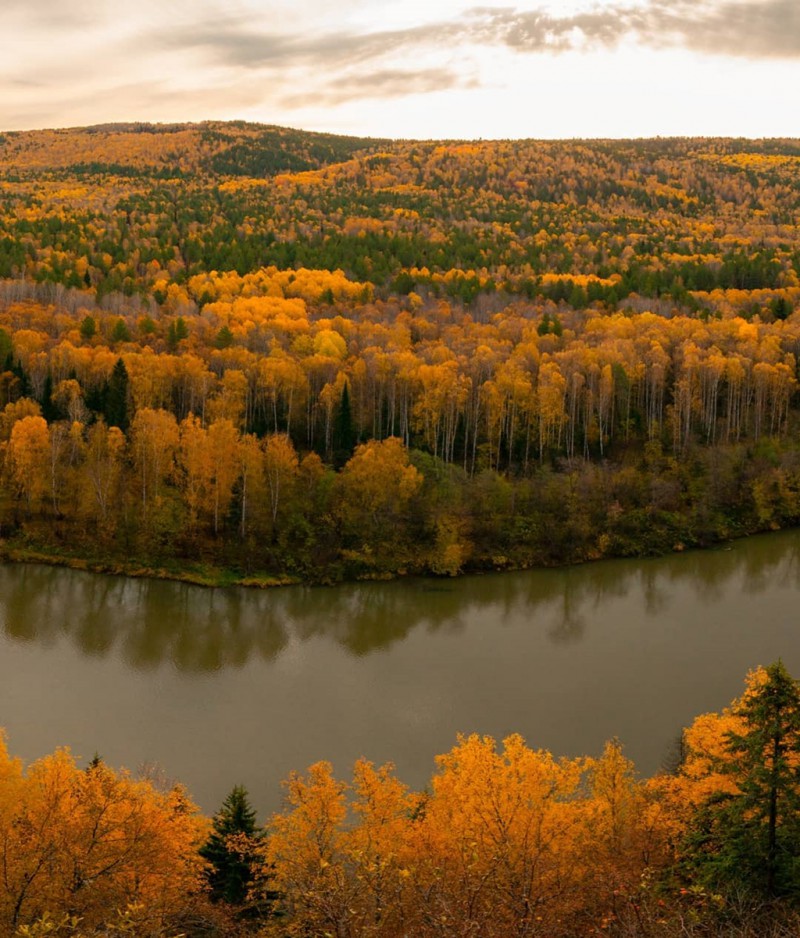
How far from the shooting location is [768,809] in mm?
9945

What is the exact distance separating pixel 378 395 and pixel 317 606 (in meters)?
13.4

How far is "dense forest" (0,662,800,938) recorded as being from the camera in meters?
8.43

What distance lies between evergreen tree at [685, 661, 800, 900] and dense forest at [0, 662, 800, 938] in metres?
0.02

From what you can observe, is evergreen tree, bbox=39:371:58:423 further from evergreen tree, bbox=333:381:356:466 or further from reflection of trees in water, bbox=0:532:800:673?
evergreen tree, bbox=333:381:356:466

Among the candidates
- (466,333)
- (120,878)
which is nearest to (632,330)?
(466,333)

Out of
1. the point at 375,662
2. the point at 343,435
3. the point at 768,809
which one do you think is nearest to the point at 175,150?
the point at 343,435

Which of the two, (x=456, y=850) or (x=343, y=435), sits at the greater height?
(x=343, y=435)

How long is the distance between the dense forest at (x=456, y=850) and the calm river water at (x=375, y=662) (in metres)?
5.12

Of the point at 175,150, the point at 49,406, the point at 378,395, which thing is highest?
the point at 175,150

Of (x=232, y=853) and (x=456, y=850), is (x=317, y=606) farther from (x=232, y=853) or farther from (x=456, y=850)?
(x=456, y=850)

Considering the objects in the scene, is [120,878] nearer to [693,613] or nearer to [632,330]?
[693,613]

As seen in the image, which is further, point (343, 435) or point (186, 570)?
point (343, 435)

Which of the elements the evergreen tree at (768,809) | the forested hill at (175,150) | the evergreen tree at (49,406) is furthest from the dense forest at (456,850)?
the forested hill at (175,150)

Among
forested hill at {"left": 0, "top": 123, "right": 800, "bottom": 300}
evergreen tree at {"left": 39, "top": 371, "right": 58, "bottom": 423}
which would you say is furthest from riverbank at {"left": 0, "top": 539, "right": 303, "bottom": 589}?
forested hill at {"left": 0, "top": 123, "right": 800, "bottom": 300}
